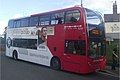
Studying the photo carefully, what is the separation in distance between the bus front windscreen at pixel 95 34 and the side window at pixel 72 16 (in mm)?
592

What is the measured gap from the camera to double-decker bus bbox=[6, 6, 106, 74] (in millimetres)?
14547

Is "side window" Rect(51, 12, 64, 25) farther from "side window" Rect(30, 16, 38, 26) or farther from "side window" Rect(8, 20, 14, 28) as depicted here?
"side window" Rect(8, 20, 14, 28)

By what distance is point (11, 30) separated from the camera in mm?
23484

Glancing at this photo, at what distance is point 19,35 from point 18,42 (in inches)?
26.7

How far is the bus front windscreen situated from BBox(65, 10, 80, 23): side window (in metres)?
0.59

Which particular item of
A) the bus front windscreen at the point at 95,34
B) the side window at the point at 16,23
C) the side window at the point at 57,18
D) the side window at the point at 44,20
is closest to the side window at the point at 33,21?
the side window at the point at 44,20

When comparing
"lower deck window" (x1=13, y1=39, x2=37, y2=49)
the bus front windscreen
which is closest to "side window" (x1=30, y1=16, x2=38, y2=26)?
"lower deck window" (x1=13, y1=39, x2=37, y2=49)

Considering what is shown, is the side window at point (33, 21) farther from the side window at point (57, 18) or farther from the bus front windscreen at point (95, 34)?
the bus front windscreen at point (95, 34)

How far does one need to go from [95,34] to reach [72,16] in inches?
70.6

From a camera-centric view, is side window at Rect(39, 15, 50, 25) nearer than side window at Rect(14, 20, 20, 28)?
Yes

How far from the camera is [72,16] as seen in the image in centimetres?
1542

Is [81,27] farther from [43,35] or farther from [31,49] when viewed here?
[31,49]

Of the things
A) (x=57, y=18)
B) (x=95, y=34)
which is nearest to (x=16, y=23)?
(x=57, y=18)

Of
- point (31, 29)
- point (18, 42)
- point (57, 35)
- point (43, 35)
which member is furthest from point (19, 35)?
point (57, 35)
